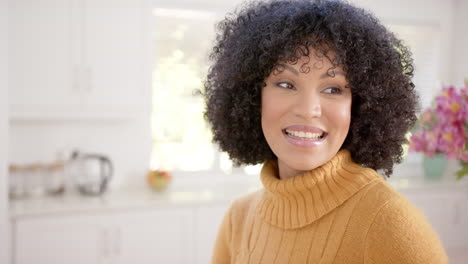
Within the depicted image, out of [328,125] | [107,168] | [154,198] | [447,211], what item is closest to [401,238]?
[328,125]

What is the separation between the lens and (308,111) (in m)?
0.82

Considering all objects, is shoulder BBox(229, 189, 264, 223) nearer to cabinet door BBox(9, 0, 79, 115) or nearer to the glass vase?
cabinet door BBox(9, 0, 79, 115)

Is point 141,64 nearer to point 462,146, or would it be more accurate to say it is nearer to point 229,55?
point 229,55

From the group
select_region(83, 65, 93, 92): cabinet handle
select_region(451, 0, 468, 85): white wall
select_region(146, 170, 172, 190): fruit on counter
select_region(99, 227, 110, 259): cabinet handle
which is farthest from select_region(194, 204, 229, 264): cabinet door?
select_region(451, 0, 468, 85): white wall

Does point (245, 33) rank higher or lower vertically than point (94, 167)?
higher

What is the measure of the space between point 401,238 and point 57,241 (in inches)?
95.5

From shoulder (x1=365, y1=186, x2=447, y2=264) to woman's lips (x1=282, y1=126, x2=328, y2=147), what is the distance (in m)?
0.16

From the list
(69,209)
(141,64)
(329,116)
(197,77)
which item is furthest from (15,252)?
(329,116)

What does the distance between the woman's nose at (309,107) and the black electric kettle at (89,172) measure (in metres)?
2.47

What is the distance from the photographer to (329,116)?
2.76 feet

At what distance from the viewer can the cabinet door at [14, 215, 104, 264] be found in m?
2.63

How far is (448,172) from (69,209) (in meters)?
3.44

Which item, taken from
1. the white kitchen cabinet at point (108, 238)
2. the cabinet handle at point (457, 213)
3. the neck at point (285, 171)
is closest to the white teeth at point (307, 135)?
the neck at point (285, 171)

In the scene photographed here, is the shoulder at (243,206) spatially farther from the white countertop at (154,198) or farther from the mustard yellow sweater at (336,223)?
the white countertop at (154,198)
